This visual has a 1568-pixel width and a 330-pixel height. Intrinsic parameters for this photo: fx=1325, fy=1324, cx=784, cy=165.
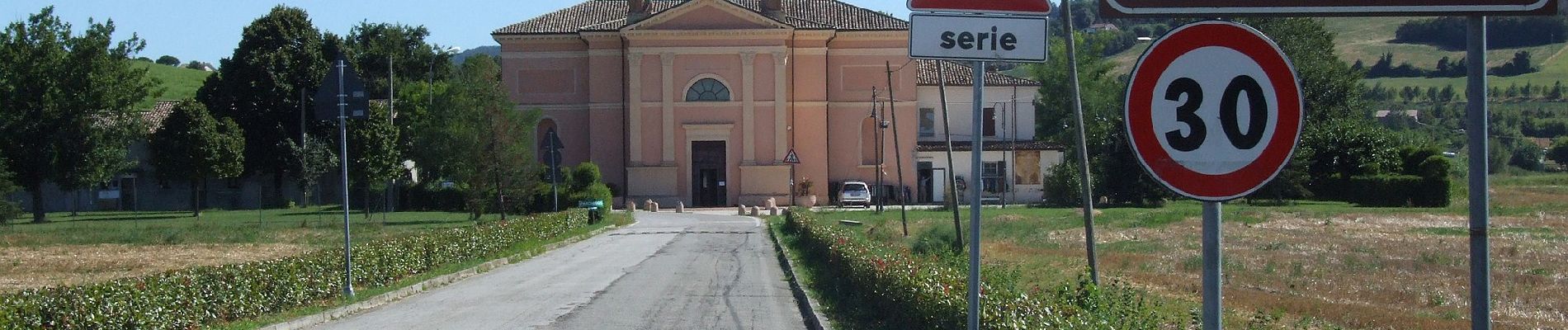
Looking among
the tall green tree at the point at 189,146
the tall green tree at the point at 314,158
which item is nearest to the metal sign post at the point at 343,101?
the tall green tree at the point at 314,158

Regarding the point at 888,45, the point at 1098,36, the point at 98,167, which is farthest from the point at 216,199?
the point at 1098,36

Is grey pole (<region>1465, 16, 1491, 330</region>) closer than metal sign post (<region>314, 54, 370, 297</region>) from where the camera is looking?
Yes

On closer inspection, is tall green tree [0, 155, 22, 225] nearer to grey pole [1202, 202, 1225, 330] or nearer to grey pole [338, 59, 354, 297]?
grey pole [338, 59, 354, 297]

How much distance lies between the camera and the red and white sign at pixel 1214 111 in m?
3.85

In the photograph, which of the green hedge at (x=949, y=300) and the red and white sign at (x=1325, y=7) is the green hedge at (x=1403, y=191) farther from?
the red and white sign at (x=1325, y=7)

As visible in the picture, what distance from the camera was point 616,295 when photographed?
1964 centimetres

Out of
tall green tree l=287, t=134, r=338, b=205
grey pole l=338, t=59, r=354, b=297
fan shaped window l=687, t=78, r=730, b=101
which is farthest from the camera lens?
fan shaped window l=687, t=78, r=730, b=101

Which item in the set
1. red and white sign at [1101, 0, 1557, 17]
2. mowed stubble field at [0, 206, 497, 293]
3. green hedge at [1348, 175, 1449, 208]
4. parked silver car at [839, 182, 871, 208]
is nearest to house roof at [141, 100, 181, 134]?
mowed stubble field at [0, 206, 497, 293]

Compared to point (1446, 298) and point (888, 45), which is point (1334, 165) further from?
point (1446, 298)

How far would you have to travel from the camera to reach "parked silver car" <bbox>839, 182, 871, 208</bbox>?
60.9m

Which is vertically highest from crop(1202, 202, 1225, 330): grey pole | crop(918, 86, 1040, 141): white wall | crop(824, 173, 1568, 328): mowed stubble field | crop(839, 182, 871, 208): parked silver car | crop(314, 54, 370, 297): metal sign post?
crop(918, 86, 1040, 141): white wall

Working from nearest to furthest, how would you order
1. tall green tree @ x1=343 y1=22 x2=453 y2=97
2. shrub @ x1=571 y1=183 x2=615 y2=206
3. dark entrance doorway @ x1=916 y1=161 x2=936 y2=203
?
shrub @ x1=571 y1=183 x2=615 y2=206 → dark entrance doorway @ x1=916 y1=161 x2=936 y2=203 → tall green tree @ x1=343 y1=22 x2=453 y2=97

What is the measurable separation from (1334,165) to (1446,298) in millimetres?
48661

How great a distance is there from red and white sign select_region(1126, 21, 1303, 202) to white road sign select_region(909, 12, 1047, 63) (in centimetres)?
170
